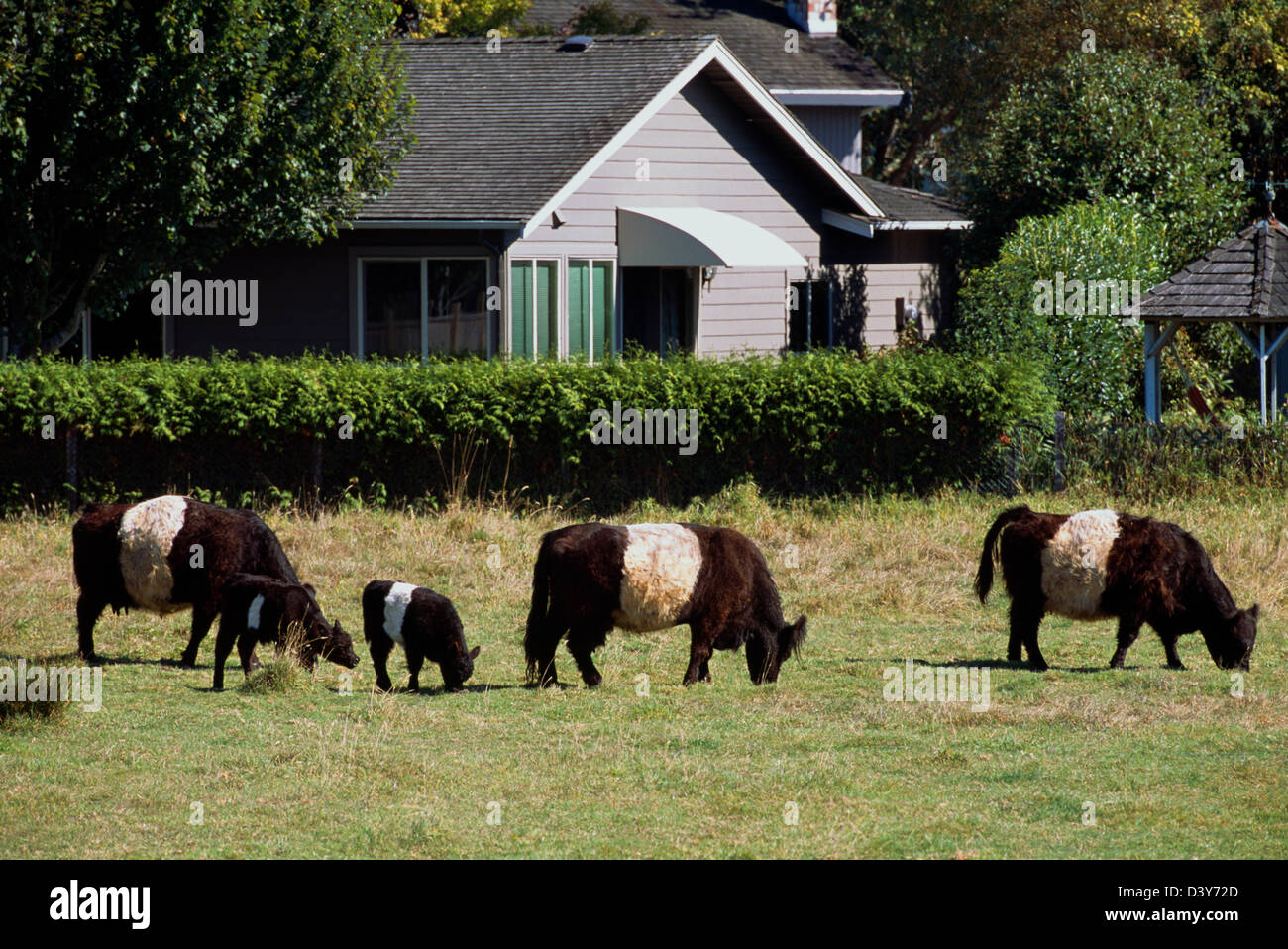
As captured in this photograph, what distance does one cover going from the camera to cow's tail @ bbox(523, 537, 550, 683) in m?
11.5

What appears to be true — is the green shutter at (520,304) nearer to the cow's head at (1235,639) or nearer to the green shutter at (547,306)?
the green shutter at (547,306)

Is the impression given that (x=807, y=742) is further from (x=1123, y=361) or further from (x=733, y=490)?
(x=1123, y=361)

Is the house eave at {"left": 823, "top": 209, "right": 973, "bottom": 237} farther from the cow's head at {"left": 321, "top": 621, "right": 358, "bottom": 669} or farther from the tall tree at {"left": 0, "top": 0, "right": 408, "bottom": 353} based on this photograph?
the cow's head at {"left": 321, "top": 621, "right": 358, "bottom": 669}

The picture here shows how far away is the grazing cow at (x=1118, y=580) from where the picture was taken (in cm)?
1220

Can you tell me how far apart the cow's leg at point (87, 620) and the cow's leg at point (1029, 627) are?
6841mm

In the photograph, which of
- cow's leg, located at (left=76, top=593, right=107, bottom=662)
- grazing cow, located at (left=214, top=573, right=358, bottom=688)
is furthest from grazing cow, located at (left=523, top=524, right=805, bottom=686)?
cow's leg, located at (left=76, top=593, right=107, bottom=662)

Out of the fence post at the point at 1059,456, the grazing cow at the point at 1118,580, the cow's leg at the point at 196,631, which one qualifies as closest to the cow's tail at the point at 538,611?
the cow's leg at the point at 196,631

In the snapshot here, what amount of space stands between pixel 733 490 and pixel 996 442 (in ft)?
10.6

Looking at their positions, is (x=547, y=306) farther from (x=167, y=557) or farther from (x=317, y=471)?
(x=167, y=557)

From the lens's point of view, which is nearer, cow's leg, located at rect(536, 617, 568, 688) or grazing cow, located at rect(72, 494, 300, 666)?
cow's leg, located at rect(536, 617, 568, 688)

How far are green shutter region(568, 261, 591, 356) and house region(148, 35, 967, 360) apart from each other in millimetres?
26

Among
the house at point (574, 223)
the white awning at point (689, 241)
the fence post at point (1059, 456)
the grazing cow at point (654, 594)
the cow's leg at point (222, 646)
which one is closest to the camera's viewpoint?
the grazing cow at point (654, 594)

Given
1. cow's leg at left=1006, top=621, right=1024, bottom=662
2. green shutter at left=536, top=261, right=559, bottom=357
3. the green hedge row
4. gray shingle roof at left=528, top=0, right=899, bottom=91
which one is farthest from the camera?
gray shingle roof at left=528, top=0, right=899, bottom=91

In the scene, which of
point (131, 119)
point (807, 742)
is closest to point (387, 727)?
point (807, 742)
